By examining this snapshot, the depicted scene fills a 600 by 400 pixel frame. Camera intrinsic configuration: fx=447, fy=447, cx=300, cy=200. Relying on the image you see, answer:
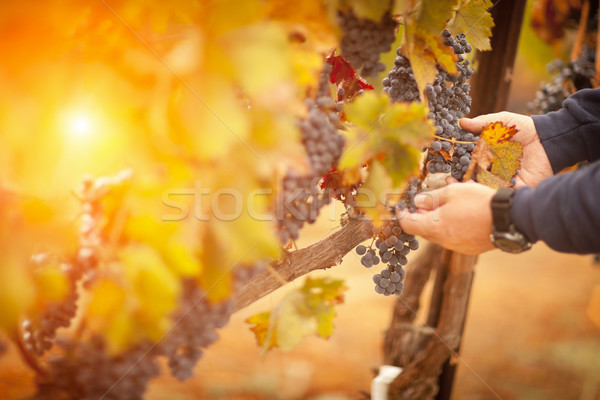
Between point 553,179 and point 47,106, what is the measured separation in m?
0.90

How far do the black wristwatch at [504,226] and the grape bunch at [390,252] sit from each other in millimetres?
183

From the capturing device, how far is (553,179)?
0.89 metres

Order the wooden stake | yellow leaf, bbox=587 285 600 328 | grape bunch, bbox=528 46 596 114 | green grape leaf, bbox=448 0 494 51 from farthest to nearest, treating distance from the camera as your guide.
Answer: yellow leaf, bbox=587 285 600 328 < the wooden stake < grape bunch, bbox=528 46 596 114 < green grape leaf, bbox=448 0 494 51

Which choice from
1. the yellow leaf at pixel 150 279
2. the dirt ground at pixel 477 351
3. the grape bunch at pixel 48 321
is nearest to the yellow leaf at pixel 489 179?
the yellow leaf at pixel 150 279

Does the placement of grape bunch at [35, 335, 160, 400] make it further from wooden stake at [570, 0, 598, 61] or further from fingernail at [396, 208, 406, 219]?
wooden stake at [570, 0, 598, 61]

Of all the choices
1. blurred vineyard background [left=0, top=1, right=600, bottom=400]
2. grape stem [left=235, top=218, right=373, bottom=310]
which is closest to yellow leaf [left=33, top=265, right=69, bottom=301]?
grape stem [left=235, top=218, right=373, bottom=310]

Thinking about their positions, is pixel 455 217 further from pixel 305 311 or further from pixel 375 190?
pixel 305 311

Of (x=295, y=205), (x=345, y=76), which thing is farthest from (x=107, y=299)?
(x=345, y=76)

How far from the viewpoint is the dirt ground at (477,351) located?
111 inches

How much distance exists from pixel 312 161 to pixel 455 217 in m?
0.36

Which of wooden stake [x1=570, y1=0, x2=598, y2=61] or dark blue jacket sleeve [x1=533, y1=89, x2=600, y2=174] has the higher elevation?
wooden stake [x1=570, y1=0, x2=598, y2=61]

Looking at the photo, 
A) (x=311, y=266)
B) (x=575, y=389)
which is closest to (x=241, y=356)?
(x=575, y=389)

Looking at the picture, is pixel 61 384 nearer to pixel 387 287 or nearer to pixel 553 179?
pixel 387 287

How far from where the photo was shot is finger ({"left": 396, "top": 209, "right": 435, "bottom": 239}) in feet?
3.11
